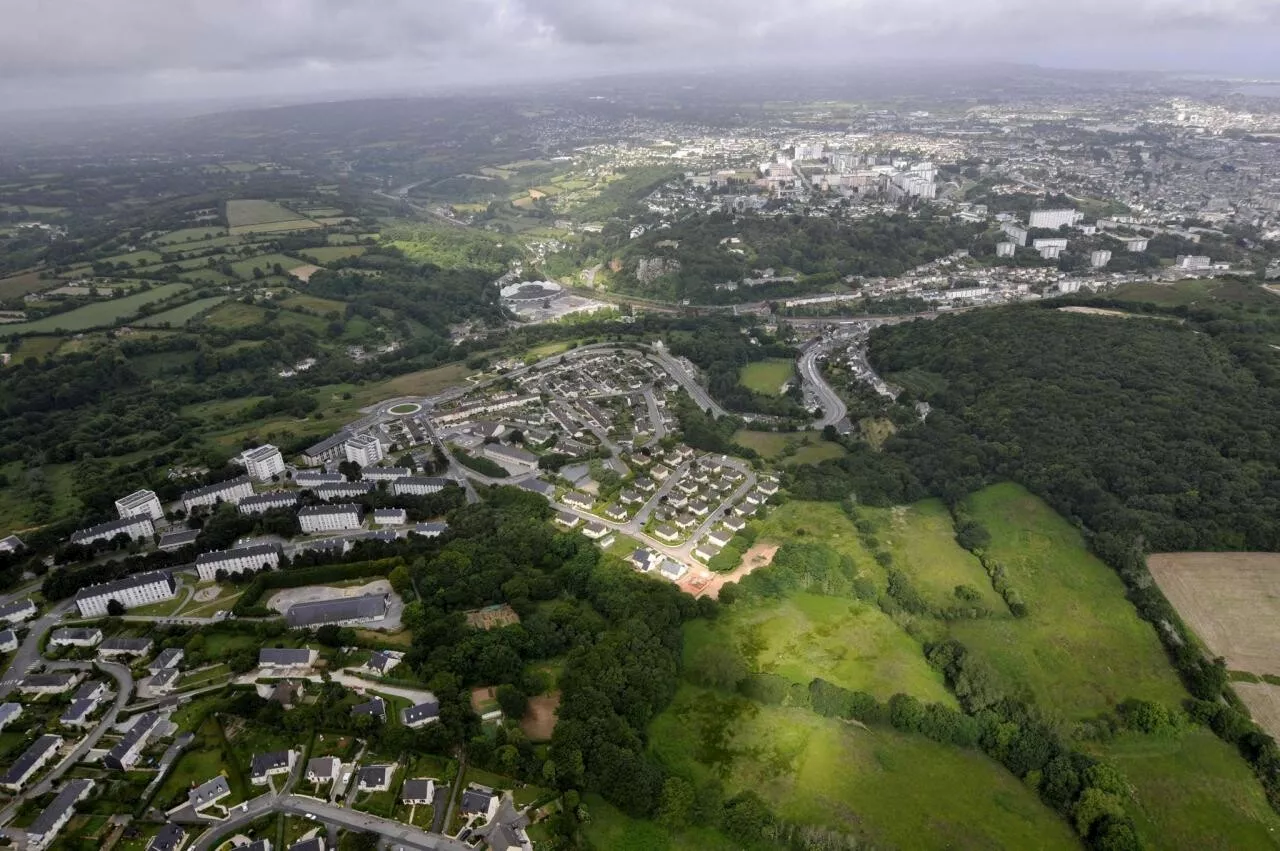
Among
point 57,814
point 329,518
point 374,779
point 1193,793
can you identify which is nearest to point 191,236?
point 329,518

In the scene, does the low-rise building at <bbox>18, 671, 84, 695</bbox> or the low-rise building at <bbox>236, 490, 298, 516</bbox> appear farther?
the low-rise building at <bbox>236, 490, 298, 516</bbox>

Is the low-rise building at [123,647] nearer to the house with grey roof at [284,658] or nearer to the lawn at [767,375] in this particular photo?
the house with grey roof at [284,658]

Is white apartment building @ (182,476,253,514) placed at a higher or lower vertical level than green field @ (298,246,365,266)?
lower

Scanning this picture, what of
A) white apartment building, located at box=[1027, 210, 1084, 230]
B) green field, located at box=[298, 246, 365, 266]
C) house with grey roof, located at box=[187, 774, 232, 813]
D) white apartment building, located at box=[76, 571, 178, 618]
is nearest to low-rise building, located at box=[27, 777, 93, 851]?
house with grey roof, located at box=[187, 774, 232, 813]

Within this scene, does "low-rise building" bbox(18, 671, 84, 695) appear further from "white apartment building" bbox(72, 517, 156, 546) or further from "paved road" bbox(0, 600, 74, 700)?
"white apartment building" bbox(72, 517, 156, 546)

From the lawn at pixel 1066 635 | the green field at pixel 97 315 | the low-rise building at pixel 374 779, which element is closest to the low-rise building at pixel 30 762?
the low-rise building at pixel 374 779

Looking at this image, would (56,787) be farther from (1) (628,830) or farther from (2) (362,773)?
(1) (628,830)
